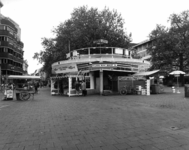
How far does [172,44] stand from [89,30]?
1994 cm

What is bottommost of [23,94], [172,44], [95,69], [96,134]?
[96,134]

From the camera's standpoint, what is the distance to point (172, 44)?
39.2 m

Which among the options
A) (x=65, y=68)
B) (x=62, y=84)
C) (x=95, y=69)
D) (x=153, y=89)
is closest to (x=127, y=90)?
(x=153, y=89)

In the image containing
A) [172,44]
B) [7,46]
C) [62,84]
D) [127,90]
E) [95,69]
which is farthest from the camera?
[7,46]

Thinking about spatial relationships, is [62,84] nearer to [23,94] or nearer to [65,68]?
[65,68]

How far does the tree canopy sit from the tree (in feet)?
36.6

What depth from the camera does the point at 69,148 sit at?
12.9 feet

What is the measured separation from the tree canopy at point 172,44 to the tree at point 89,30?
11145mm

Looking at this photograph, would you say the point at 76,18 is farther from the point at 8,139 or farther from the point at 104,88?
the point at 8,139

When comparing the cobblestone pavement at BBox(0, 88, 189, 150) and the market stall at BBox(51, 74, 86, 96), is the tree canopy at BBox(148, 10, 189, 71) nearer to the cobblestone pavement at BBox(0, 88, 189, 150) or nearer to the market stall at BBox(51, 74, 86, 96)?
the market stall at BBox(51, 74, 86, 96)

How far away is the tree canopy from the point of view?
38.6 m

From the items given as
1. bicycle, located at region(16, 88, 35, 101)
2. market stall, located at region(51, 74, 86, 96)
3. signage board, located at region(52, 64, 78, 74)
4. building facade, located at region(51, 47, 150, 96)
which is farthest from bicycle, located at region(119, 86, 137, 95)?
bicycle, located at region(16, 88, 35, 101)

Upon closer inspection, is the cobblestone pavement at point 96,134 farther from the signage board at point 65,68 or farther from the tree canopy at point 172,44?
the tree canopy at point 172,44

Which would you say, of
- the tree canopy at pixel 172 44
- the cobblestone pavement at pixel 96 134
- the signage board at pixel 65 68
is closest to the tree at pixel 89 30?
the signage board at pixel 65 68
